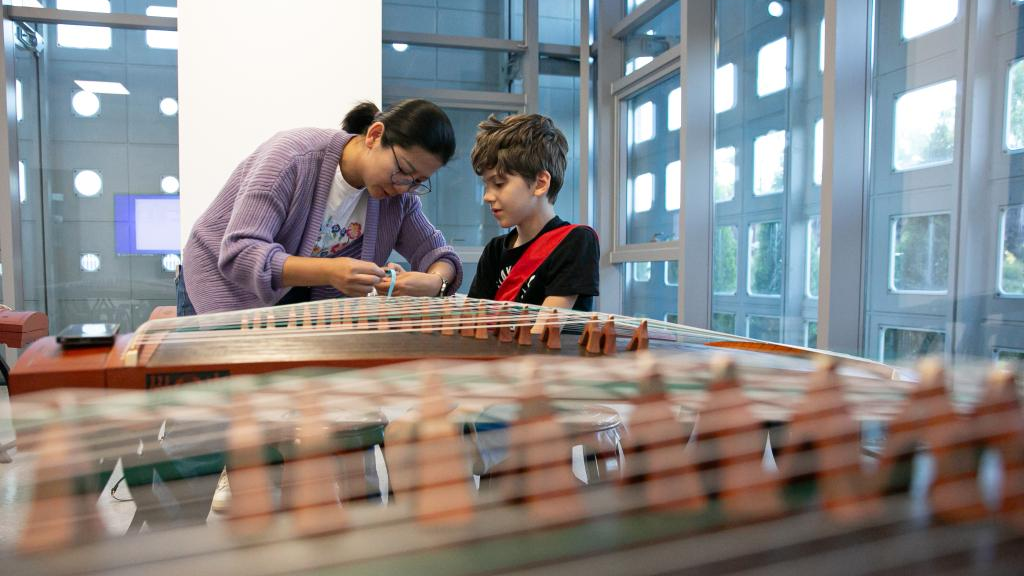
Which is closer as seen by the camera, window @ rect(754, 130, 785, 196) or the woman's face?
the woman's face

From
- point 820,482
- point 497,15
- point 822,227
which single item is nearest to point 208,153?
point 497,15

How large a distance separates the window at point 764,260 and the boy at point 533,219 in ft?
4.67

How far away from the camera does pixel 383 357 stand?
63cm

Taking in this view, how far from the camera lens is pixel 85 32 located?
4207mm

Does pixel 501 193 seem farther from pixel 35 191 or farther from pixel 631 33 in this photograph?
pixel 35 191

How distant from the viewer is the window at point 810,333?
2.58 metres

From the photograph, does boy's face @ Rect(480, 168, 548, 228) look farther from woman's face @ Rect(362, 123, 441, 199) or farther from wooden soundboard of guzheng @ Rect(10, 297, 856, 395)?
wooden soundboard of guzheng @ Rect(10, 297, 856, 395)

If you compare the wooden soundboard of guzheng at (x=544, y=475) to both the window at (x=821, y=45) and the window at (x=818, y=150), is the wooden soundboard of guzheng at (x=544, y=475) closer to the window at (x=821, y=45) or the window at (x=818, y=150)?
the window at (x=818, y=150)

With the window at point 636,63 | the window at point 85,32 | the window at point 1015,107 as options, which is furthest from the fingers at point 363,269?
the window at point 85,32

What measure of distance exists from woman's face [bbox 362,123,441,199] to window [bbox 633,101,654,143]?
291 cm

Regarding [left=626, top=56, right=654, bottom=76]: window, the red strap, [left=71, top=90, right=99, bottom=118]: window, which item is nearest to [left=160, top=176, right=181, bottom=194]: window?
[left=71, top=90, right=99, bottom=118]: window

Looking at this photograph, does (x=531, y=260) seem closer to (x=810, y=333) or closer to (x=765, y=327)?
(x=810, y=333)

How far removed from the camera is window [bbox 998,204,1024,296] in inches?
70.1

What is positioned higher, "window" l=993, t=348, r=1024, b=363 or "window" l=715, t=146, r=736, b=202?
"window" l=715, t=146, r=736, b=202
